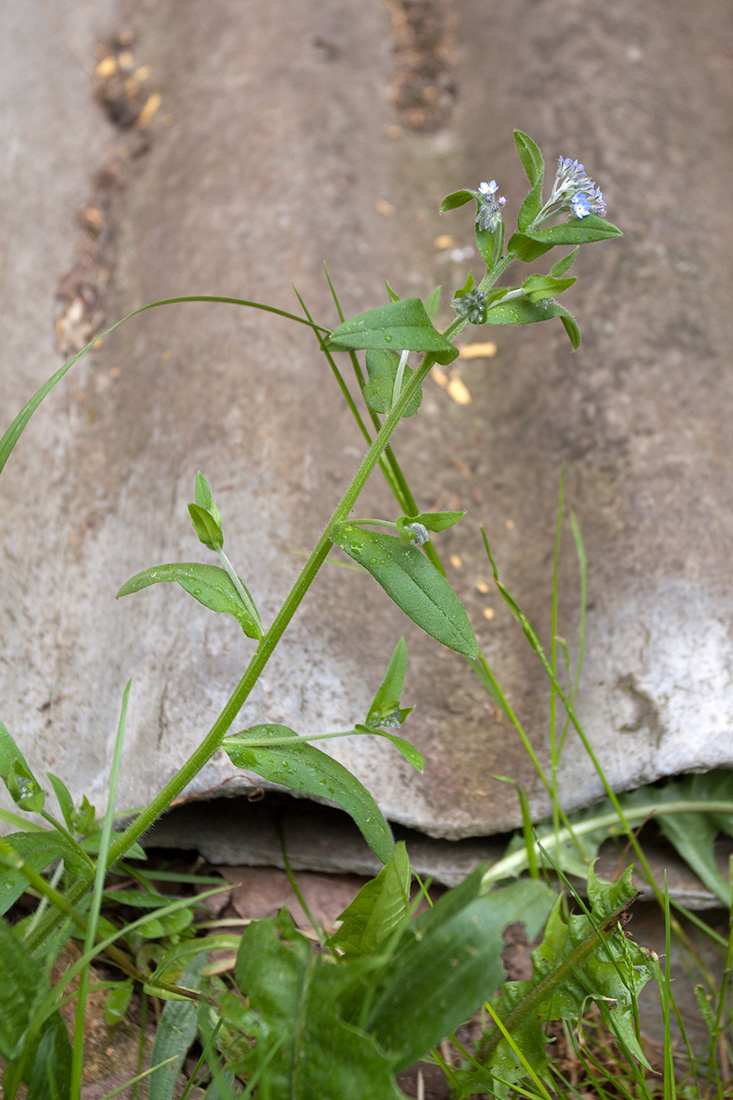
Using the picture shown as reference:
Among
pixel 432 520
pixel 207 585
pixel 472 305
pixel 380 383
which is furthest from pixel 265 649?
pixel 472 305

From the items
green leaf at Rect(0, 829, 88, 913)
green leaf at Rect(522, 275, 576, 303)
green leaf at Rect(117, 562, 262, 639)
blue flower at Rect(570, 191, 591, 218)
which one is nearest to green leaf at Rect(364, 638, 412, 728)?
green leaf at Rect(117, 562, 262, 639)

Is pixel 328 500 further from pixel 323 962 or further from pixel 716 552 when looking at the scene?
pixel 323 962

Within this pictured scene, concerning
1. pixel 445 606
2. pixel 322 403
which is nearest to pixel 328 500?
pixel 322 403

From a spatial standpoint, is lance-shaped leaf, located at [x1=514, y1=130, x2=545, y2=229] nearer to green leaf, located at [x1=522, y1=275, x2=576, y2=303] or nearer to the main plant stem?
green leaf, located at [x1=522, y1=275, x2=576, y2=303]

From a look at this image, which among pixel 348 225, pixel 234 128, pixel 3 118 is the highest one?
pixel 3 118

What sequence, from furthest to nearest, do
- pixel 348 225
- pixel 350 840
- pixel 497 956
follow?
1. pixel 348 225
2. pixel 350 840
3. pixel 497 956

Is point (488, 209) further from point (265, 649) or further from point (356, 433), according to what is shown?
point (356, 433)
